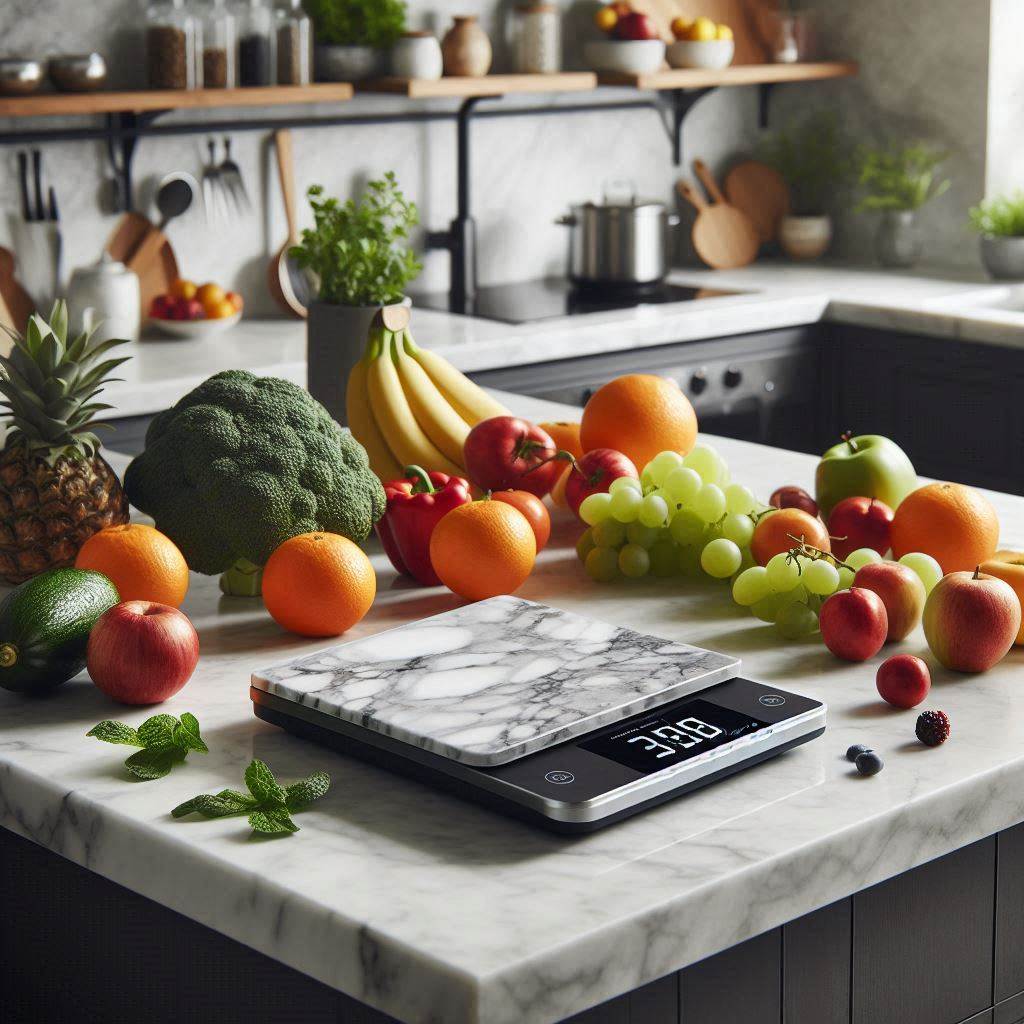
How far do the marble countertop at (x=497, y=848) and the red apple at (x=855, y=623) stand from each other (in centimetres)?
2

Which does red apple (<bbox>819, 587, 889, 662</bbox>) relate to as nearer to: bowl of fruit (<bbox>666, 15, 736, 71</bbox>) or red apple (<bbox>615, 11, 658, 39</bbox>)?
red apple (<bbox>615, 11, 658, 39</bbox>)

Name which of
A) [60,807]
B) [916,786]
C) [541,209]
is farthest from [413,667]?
[541,209]

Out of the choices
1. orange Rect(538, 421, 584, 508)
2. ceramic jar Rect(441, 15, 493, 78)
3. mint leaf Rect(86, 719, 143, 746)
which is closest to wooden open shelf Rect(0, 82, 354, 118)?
ceramic jar Rect(441, 15, 493, 78)

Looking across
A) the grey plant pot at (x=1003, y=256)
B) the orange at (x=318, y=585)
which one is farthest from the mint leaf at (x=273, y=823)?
the grey plant pot at (x=1003, y=256)

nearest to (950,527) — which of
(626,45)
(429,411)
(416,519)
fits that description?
(416,519)

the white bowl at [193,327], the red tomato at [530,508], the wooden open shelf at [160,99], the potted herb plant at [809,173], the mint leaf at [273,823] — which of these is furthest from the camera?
the potted herb plant at [809,173]

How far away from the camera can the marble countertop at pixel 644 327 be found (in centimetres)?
321

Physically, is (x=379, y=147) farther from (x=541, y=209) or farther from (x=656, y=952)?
(x=656, y=952)

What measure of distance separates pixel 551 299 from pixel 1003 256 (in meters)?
1.17

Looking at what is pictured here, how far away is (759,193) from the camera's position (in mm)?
4633

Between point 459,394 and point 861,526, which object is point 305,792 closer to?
point 861,526

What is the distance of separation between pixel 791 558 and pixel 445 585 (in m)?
0.35

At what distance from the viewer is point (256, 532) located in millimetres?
1521

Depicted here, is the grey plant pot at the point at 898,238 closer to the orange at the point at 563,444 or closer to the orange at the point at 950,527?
the orange at the point at 563,444
